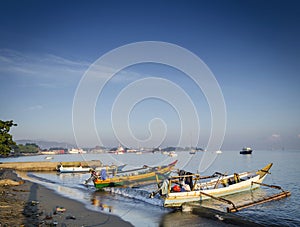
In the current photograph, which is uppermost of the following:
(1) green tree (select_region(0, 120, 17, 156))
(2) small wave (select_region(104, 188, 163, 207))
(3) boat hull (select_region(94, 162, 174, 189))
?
(1) green tree (select_region(0, 120, 17, 156))

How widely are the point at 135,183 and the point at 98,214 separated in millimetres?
13451

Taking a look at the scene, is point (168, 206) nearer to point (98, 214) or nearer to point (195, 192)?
point (195, 192)

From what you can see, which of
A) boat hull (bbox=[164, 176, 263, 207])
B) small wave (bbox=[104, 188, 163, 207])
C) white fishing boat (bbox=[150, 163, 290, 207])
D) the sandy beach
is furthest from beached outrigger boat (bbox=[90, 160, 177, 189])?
the sandy beach

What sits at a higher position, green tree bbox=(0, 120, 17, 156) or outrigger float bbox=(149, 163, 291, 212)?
green tree bbox=(0, 120, 17, 156)

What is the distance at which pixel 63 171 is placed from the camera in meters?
45.3

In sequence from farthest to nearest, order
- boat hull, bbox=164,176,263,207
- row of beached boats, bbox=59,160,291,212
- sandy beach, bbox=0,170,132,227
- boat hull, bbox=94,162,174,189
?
boat hull, bbox=94,162,174,189, row of beached boats, bbox=59,160,291,212, boat hull, bbox=164,176,263,207, sandy beach, bbox=0,170,132,227

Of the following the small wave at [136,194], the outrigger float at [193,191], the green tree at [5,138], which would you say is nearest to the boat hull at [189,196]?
the outrigger float at [193,191]

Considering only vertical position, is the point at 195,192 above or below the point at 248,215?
above

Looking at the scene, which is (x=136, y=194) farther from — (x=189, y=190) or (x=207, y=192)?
(x=207, y=192)

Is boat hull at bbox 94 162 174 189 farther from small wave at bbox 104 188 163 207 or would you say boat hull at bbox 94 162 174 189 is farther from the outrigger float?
the outrigger float

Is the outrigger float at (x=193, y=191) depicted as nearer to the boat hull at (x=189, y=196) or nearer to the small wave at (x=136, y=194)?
the boat hull at (x=189, y=196)

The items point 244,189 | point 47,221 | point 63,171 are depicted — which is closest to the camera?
point 47,221

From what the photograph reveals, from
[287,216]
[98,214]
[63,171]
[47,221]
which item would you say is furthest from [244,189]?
[63,171]

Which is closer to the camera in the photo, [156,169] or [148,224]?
[148,224]
